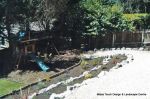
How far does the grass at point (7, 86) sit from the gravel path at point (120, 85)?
3.41m

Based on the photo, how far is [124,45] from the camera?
3228 cm

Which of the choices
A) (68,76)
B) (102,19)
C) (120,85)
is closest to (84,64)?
(68,76)

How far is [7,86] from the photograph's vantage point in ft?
72.1

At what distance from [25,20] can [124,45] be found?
28.0 feet

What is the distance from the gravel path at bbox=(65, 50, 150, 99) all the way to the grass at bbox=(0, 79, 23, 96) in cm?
341

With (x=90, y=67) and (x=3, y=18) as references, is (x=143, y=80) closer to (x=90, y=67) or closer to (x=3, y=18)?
(x=90, y=67)

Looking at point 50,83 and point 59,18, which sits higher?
point 59,18

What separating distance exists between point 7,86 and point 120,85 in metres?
5.82

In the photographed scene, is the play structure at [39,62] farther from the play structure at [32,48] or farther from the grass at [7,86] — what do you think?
the grass at [7,86]

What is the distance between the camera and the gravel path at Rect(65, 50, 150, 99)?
60.8 feet

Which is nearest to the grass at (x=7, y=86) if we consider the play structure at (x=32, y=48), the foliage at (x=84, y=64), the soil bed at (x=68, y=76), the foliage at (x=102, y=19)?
the soil bed at (x=68, y=76)

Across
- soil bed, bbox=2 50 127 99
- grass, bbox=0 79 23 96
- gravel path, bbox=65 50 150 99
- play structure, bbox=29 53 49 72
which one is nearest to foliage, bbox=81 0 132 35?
soil bed, bbox=2 50 127 99

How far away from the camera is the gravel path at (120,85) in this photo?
60.8 ft

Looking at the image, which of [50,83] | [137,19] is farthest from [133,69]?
[137,19]
